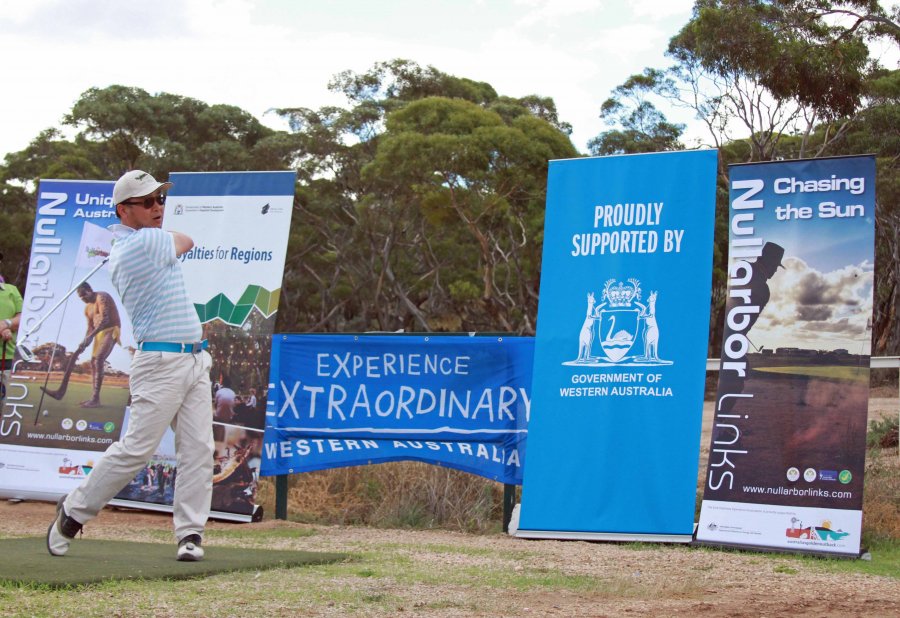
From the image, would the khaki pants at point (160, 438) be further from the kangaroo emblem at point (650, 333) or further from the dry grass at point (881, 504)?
the dry grass at point (881, 504)

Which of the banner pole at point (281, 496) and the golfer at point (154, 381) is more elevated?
the golfer at point (154, 381)

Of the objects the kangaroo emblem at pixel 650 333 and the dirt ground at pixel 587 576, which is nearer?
the dirt ground at pixel 587 576

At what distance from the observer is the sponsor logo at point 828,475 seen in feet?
25.0

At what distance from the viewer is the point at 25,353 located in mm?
10250

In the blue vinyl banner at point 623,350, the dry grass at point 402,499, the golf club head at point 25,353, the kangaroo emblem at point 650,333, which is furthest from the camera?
the golf club head at point 25,353

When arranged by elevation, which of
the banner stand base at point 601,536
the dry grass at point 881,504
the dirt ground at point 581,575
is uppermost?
the dry grass at point 881,504

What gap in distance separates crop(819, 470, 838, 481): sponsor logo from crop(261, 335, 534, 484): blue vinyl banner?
7.46 feet

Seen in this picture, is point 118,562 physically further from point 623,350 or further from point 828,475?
point 828,475

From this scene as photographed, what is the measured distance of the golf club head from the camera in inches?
402

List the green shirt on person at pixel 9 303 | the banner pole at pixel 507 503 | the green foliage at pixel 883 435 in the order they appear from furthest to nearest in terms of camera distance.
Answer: the green foliage at pixel 883 435 < the green shirt on person at pixel 9 303 < the banner pole at pixel 507 503

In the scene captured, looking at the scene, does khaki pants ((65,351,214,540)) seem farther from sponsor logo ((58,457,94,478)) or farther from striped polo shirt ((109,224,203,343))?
sponsor logo ((58,457,94,478))

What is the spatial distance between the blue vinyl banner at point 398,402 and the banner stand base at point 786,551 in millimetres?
1651

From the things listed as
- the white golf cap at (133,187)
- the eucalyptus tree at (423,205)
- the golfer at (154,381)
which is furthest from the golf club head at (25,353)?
the eucalyptus tree at (423,205)

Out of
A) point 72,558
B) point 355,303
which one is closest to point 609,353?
point 72,558
